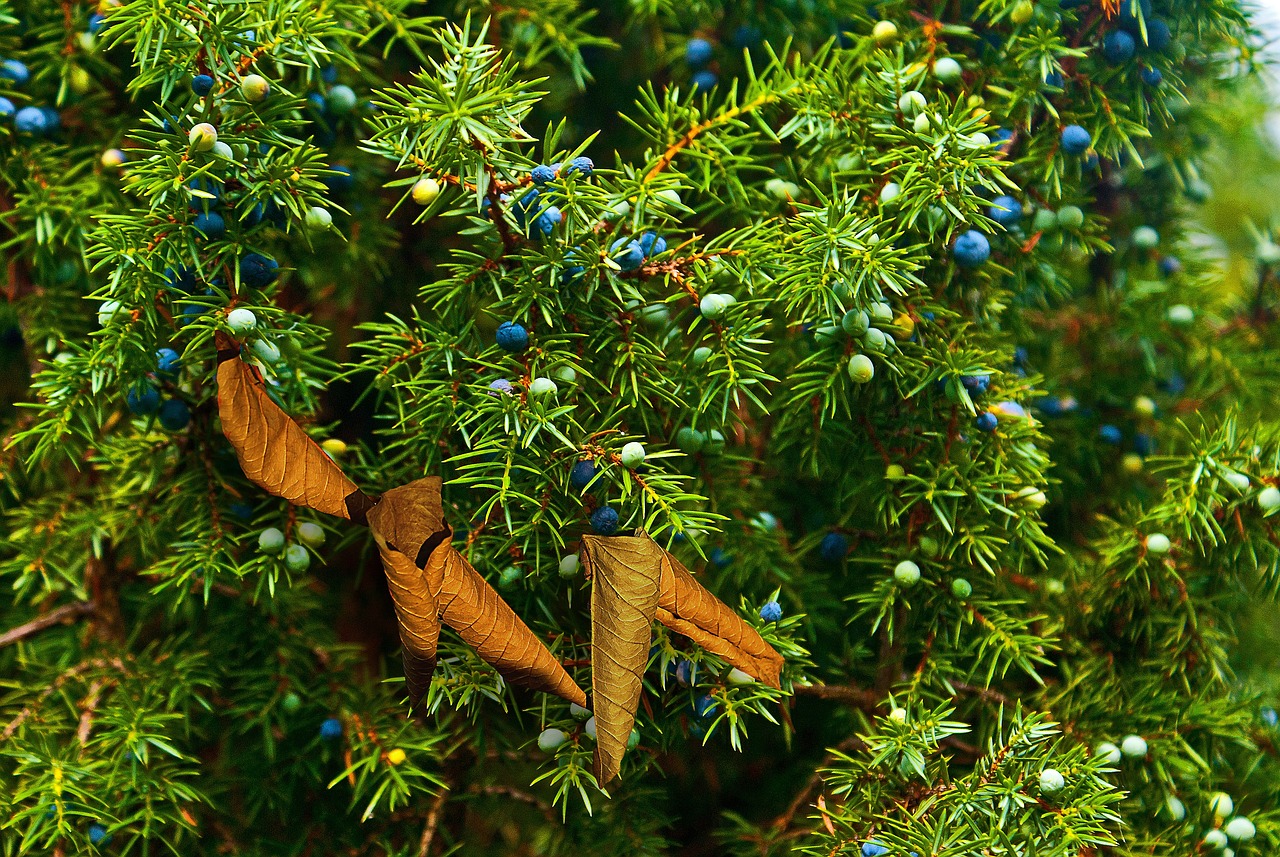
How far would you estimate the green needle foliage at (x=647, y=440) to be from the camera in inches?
19.1

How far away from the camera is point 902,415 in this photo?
560mm

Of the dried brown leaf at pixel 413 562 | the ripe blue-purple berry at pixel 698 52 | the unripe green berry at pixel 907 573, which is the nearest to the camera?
the dried brown leaf at pixel 413 562

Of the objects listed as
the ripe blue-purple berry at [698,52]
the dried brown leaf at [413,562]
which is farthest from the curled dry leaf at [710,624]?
the ripe blue-purple berry at [698,52]

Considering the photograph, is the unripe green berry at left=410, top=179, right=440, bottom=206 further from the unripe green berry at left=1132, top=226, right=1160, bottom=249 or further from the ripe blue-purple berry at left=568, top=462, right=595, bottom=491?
the unripe green berry at left=1132, top=226, right=1160, bottom=249

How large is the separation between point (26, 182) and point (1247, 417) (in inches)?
35.6

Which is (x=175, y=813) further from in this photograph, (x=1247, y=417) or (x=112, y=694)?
(x=1247, y=417)

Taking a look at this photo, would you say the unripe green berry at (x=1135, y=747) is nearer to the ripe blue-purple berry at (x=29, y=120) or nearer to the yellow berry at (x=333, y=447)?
the yellow berry at (x=333, y=447)

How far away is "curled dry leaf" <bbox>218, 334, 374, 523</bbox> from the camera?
1.52 ft

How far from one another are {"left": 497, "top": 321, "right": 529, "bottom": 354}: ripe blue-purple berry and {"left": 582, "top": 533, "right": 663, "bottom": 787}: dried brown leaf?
11 cm

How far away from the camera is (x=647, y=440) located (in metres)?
0.52

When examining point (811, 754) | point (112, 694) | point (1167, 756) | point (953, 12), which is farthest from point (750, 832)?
point (953, 12)

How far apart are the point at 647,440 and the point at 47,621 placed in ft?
1.44

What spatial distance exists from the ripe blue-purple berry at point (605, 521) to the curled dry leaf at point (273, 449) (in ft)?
0.37

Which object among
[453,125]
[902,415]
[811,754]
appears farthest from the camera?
[811,754]
